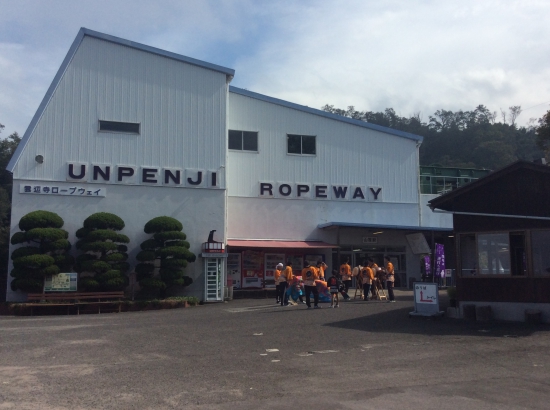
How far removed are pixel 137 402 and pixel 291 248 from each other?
1951 cm

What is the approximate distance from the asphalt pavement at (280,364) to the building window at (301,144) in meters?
13.8

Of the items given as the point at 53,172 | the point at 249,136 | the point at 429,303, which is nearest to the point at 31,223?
the point at 53,172

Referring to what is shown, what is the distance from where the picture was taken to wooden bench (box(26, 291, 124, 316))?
21369 millimetres

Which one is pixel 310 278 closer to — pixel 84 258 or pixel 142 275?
pixel 142 275

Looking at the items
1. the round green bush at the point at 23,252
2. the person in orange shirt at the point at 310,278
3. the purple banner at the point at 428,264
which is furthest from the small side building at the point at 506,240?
the round green bush at the point at 23,252

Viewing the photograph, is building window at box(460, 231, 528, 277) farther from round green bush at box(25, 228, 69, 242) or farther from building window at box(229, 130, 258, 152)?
round green bush at box(25, 228, 69, 242)

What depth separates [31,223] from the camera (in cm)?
2192

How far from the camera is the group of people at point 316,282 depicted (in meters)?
18.0

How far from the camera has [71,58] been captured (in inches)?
942

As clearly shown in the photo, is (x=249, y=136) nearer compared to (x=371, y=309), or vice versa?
(x=371, y=309)

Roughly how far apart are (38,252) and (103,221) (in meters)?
2.58

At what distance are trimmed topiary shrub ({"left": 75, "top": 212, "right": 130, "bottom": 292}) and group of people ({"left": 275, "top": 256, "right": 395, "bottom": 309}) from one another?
21.1 feet

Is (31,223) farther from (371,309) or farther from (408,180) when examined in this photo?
(408,180)

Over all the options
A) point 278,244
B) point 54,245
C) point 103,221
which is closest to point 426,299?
point 278,244
